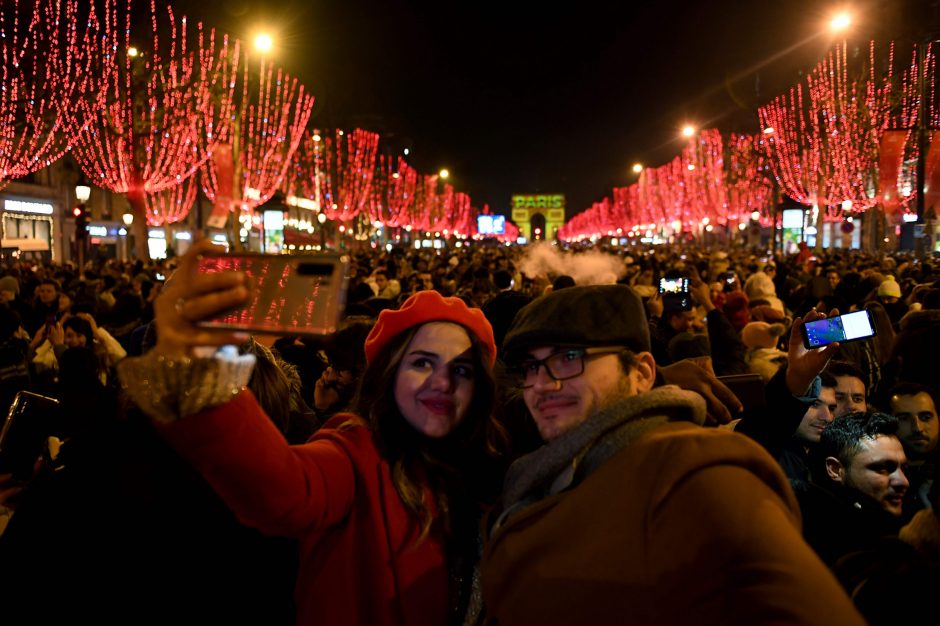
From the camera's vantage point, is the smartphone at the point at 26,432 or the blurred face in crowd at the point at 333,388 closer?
the smartphone at the point at 26,432

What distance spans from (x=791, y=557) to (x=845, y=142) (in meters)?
40.1

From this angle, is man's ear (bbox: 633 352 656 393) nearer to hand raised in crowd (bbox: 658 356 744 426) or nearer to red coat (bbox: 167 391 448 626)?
red coat (bbox: 167 391 448 626)

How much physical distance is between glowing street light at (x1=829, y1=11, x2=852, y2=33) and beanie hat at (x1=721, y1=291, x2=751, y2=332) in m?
9.79

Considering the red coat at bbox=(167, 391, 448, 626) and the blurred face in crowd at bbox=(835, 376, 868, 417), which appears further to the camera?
the blurred face in crowd at bbox=(835, 376, 868, 417)

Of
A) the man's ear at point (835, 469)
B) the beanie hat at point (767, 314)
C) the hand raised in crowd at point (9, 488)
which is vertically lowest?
the man's ear at point (835, 469)

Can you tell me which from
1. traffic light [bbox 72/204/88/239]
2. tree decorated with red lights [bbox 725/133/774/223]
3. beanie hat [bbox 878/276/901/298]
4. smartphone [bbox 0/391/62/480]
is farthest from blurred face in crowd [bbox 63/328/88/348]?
tree decorated with red lights [bbox 725/133/774/223]

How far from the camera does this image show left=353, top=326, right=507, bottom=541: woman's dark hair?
252 centimetres

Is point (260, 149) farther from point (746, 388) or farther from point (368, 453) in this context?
point (368, 453)

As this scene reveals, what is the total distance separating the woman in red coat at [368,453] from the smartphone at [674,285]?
6049 mm

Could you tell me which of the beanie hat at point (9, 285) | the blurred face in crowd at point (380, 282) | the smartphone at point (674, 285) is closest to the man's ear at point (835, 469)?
the smartphone at point (674, 285)

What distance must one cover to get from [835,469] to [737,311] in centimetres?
699

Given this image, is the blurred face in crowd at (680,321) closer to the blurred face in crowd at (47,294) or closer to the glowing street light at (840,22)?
the blurred face in crowd at (47,294)

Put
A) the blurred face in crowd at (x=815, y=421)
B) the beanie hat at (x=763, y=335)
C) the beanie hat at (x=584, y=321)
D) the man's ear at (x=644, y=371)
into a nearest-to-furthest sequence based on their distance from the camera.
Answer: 1. the beanie hat at (x=584, y=321)
2. the man's ear at (x=644, y=371)
3. the blurred face in crowd at (x=815, y=421)
4. the beanie hat at (x=763, y=335)

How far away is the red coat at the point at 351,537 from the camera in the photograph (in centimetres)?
214
